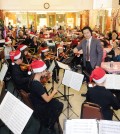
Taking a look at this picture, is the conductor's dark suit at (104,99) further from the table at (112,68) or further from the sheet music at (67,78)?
the table at (112,68)

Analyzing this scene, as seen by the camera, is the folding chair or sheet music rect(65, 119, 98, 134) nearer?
sheet music rect(65, 119, 98, 134)

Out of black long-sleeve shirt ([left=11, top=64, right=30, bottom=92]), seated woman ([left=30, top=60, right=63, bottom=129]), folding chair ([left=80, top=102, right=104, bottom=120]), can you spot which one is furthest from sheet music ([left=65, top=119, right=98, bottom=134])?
black long-sleeve shirt ([left=11, top=64, right=30, bottom=92])

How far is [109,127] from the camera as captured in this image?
8.45ft

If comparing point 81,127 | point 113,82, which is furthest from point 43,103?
point 81,127

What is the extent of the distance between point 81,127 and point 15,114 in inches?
49.6

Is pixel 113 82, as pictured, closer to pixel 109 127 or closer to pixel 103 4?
pixel 109 127

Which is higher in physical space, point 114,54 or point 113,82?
point 113,82

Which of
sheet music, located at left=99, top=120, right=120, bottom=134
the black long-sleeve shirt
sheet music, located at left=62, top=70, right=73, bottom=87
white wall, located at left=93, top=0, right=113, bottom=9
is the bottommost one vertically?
the black long-sleeve shirt

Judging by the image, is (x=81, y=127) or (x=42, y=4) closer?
(x=81, y=127)

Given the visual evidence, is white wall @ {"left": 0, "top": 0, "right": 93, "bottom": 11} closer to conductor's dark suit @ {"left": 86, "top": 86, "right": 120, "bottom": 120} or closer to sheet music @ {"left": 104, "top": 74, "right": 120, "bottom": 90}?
sheet music @ {"left": 104, "top": 74, "right": 120, "bottom": 90}

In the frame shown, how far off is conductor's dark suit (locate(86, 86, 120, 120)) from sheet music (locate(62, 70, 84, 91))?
1009 millimetres

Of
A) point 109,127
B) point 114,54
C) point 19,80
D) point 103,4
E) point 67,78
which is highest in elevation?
point 103,4

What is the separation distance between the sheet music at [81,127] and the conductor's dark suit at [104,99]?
1439mm

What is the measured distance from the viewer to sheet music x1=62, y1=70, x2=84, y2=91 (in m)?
5.13
